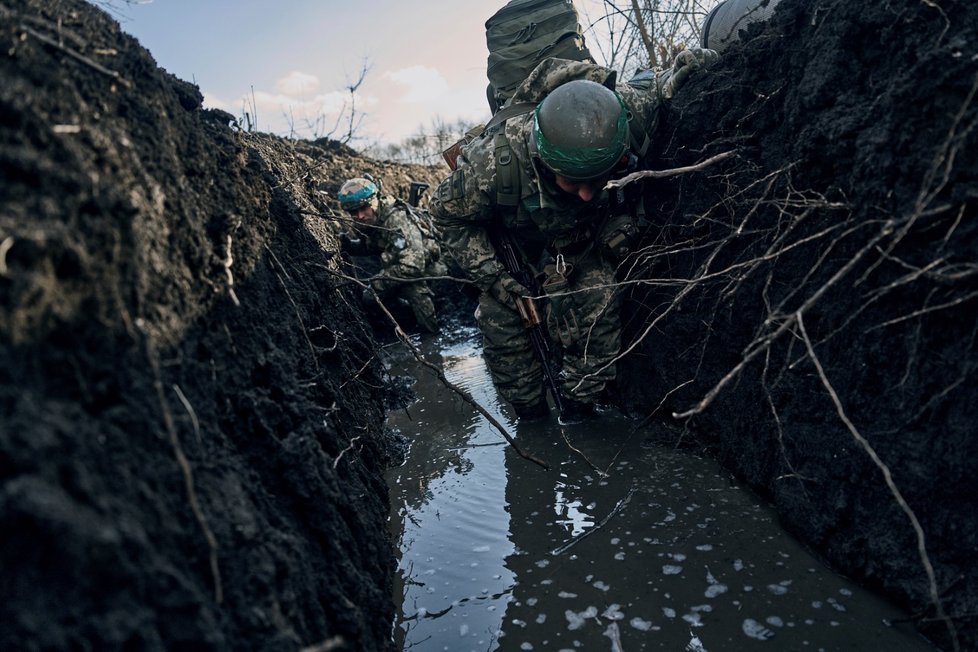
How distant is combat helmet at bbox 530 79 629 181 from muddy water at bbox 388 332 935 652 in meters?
1.41

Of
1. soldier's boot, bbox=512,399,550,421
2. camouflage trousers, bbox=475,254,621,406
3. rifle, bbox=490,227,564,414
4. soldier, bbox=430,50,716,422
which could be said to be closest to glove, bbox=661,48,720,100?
soldier, bbox=430,50,716,422

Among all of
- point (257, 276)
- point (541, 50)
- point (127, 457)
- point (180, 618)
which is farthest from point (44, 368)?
point (541, 50)

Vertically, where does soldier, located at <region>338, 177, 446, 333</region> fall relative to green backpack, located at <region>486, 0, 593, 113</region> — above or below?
below

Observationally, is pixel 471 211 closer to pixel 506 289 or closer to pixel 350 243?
pixel 506 289

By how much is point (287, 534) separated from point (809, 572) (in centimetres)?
176

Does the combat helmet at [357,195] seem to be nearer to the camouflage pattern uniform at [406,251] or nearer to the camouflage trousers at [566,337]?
the camouflage pattern uniform at [406,251]

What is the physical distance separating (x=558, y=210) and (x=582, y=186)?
0.27 meters

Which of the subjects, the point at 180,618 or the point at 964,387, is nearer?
the point at 180,618

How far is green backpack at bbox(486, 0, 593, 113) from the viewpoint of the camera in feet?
14.4

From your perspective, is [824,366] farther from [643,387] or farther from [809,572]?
[643,387]

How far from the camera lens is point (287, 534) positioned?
160 centimetres

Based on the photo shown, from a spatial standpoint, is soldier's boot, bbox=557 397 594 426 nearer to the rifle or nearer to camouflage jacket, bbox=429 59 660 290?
the rifle

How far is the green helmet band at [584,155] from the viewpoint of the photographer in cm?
316

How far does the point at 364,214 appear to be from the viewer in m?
7.14
